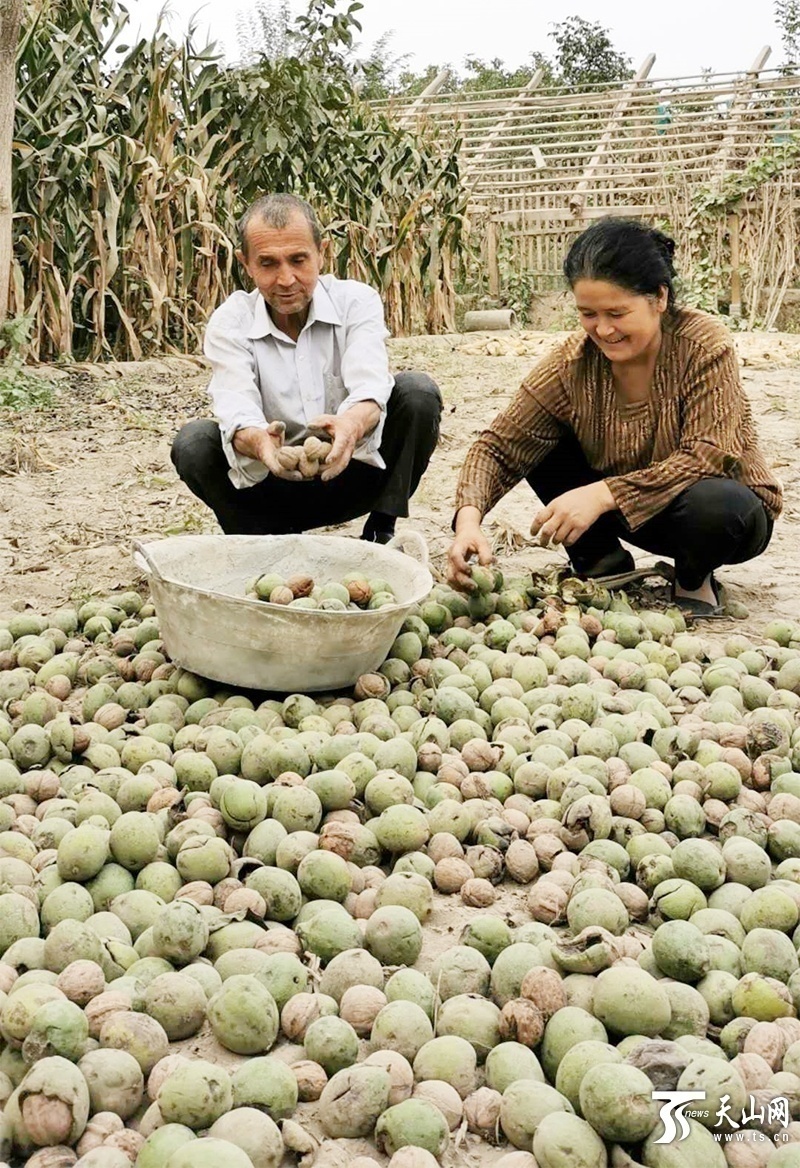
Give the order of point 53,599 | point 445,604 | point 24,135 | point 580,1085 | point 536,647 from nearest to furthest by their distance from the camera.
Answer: point 580,1085, point 536,647, point 445,604, point 53,599, point 24,135

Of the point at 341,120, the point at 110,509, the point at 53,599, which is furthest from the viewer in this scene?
the point at 341,120

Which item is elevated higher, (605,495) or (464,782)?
(605,495)

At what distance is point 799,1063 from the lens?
1.60 meters

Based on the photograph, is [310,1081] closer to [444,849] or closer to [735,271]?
[444,849]

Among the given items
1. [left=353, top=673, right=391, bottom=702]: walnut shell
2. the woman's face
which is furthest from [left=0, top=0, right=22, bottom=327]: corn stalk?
[left=353, top=673, right=391, bottom=702]: walnut shell

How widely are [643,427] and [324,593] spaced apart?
1.30 meters

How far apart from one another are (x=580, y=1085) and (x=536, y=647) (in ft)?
6.11

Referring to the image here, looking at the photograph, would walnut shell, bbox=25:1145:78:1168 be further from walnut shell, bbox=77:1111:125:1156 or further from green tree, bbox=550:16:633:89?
green tree, bbox=550:16:633:89

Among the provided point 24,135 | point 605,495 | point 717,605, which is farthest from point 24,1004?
point 24,135

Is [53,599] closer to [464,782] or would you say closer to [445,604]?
[445,604]

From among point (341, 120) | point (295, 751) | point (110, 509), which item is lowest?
point (110, 509)

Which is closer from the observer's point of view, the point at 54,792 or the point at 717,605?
the point at 54,792

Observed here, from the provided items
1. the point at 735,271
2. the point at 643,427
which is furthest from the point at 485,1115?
the point at 735,271

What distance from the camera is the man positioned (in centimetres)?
354
